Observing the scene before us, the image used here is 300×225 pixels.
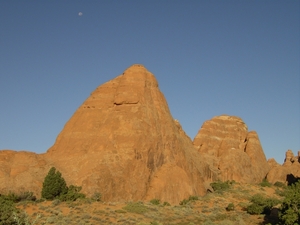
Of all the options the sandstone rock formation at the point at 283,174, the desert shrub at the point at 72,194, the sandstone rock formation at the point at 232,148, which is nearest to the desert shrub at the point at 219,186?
the sandstone rock formation at the point at 232,148

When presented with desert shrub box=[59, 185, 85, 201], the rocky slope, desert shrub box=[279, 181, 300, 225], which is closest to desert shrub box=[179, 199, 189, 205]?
the rocky slope

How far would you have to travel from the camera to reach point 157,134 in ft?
143

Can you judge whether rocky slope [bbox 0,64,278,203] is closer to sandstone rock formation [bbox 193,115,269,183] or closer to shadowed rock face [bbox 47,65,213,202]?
shadowed rock face [bbox 47,65,213,202]

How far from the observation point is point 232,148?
67.2m

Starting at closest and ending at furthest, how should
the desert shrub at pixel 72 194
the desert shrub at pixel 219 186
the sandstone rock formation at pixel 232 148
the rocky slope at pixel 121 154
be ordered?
the desert shrub at pixel 72 194 → the rocky slope at pixel 121 154 → the desert shrub at pixel 219 186 → the sandstone rock formation at pixel 232 148

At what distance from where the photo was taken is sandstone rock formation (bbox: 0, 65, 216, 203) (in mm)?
36344

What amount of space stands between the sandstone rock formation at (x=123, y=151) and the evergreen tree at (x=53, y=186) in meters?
1.60

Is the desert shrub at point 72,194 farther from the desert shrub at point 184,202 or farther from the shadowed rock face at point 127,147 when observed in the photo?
the desert shrub at point 184,202

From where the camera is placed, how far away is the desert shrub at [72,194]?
3306cm

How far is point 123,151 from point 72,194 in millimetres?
8192

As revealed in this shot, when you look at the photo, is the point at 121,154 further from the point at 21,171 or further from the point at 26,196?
the point at 26,196

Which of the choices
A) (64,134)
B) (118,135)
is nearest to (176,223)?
(118,135)

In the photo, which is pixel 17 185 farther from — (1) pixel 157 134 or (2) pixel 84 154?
(1) pixel 157 134

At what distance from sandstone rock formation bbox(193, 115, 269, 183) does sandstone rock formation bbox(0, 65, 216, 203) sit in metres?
15.9
